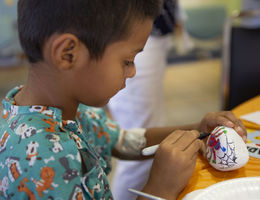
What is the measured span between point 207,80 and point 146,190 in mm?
3429

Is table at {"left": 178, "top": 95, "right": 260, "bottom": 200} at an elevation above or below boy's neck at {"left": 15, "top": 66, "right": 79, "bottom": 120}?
below

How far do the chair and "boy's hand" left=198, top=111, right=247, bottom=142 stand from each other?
0.76 m

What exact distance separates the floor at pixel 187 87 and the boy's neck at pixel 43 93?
4.96ft

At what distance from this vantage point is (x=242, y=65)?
154 centimetres

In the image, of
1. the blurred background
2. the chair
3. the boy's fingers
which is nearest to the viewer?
the boy's fingers

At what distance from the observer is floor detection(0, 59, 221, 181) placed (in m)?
2.94

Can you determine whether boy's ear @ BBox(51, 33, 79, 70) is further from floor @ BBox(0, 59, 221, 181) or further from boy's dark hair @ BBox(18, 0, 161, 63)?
floor @ BBox(0, 59, 221, 181)

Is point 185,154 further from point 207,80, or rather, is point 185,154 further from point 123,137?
point 207,80

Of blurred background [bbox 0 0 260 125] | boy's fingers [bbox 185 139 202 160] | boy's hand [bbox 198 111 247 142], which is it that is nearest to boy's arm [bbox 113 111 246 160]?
boy's hand [bbox 198 111 247 142]

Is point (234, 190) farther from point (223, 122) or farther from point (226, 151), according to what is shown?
point (223, 122)

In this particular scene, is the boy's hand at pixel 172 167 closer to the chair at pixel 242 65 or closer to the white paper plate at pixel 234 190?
the white paper plate at pixel 234 190

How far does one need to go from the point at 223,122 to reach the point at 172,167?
0.21 meters

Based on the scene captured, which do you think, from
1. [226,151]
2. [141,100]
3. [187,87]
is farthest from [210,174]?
[187,87]

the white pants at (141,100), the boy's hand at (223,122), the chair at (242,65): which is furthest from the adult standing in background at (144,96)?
the boy's hand at (223,122)
